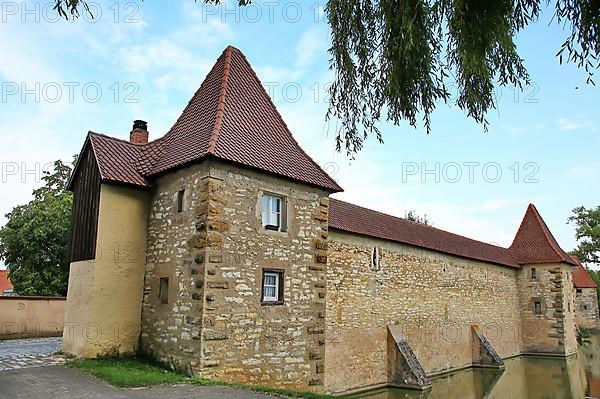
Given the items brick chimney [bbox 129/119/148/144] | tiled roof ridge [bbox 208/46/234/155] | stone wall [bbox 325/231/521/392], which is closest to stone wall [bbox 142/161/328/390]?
tiled roof ridge [bbox 208/46/234/155]

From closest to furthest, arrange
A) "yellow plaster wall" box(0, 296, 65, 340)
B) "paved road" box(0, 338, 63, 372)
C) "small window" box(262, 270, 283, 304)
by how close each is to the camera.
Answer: "paved road" box(0, 338, 63, 372)
"small window" box(262, 270, 283, 304)
"yellow plaster wall" box(0, 296, 65, 340)

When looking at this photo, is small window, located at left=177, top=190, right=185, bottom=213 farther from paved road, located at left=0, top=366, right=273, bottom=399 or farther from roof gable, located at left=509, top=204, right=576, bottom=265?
roof gable, located at left=509, top=204, right=576, bottom=265

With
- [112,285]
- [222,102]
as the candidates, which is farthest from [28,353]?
[222,102]

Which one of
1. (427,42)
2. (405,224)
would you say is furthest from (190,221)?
(405,224)

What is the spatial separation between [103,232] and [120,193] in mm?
972

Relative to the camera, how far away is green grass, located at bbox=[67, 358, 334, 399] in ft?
28.1

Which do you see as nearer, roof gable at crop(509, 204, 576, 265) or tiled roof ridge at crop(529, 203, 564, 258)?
roof gable at crop(509, 204, 576, 265)

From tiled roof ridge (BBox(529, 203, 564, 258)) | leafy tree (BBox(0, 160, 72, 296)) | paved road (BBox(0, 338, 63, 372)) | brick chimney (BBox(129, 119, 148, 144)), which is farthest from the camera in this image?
tiled roof ridge (BBox(529, 203, 564, 258))

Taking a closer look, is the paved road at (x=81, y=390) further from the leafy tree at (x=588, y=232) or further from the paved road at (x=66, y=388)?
the leafy tree at (x=588, y=232)

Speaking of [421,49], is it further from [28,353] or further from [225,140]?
[28,353]

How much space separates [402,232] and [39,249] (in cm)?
1613

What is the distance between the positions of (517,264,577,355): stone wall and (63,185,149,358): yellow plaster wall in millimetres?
23118

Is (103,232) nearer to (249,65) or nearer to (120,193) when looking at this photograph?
(120,193)

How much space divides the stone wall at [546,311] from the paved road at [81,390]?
23407 mm
